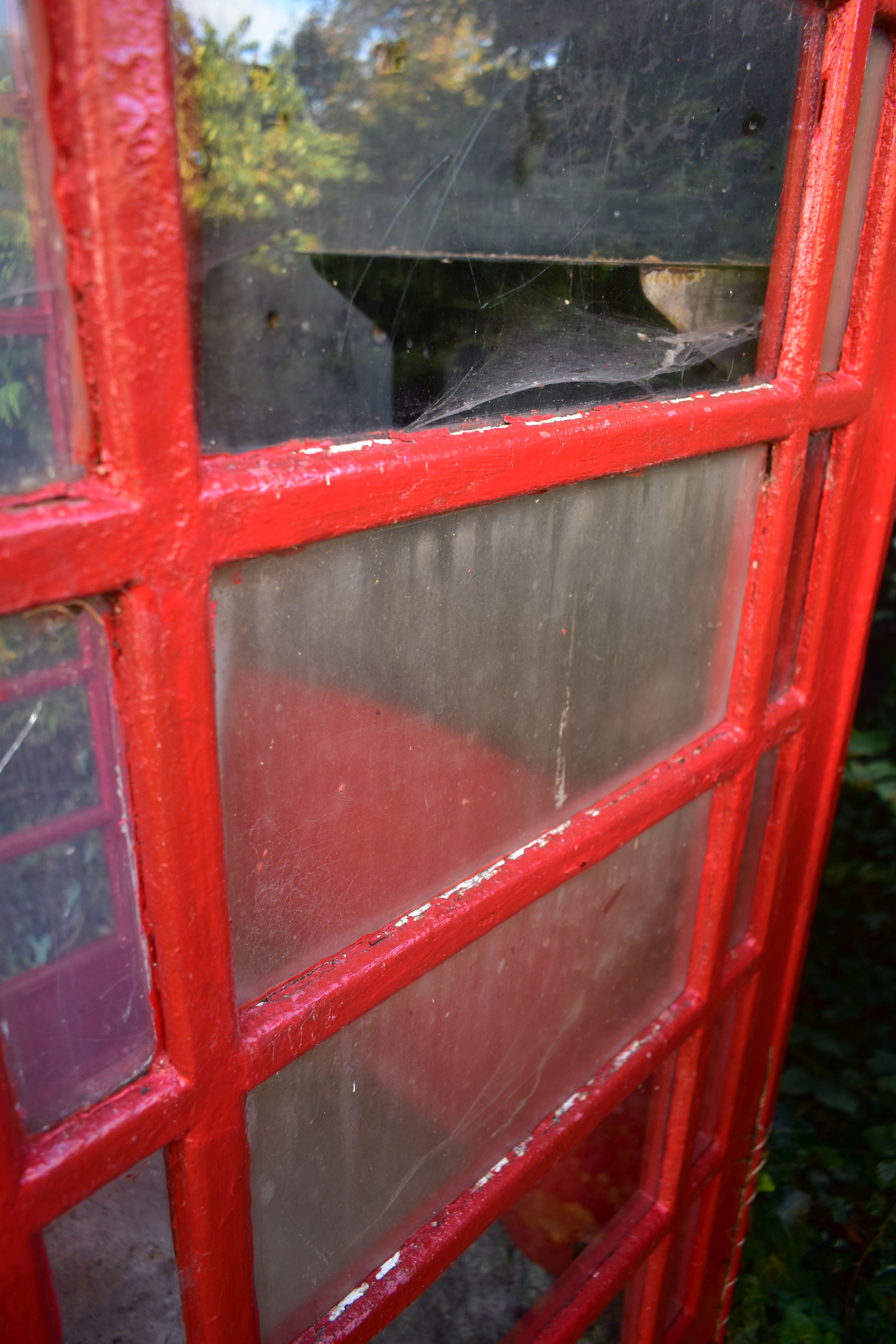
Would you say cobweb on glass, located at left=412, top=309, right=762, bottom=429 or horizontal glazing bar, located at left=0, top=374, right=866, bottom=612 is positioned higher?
cobweb on glass, located at left=412, top=309, right=762, bottom=429

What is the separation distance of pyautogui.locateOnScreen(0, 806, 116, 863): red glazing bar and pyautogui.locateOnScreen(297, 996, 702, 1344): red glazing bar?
0.73 metres

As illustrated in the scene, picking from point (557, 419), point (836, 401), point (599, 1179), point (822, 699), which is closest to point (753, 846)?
point (822, 699)

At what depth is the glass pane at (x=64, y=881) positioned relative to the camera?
64 centimetres

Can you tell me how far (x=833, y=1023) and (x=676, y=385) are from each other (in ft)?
8.86

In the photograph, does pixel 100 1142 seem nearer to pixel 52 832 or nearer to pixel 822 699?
pixel 52 832

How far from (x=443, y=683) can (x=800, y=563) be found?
843 mm

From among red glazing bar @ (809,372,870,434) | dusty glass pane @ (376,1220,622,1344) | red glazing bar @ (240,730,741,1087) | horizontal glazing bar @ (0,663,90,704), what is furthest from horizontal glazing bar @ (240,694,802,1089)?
dusty glass pane @ (376,1220,622,1344)

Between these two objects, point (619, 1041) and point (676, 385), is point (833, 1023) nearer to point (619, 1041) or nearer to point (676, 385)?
point (619, 1041)

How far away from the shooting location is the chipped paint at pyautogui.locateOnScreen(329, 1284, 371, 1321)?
1.06m

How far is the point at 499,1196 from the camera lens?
124 cm

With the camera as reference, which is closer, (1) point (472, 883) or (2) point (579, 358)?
(2) point (579, 358)

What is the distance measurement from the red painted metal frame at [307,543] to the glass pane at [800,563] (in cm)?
2

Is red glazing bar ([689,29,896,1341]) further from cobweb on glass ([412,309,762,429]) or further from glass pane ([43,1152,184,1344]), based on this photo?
glass pane ([43,1152,184,1344])

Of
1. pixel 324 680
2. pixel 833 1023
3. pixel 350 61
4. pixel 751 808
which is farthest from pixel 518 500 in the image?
pixel 833 1023
